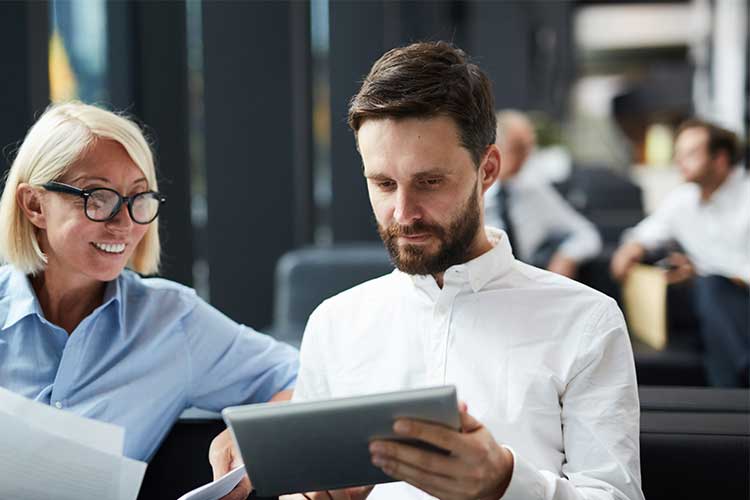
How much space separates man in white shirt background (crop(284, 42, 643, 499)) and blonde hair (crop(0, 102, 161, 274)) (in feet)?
1.75

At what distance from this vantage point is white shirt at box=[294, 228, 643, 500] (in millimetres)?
1466

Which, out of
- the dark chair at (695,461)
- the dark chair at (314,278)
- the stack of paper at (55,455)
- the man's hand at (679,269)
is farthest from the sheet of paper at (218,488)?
the man's hand at (679,269)

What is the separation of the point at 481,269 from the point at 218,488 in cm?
61

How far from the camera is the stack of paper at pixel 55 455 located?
1.53 meters

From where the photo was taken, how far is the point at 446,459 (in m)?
1.21

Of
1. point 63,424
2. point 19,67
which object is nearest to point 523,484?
point 63,424

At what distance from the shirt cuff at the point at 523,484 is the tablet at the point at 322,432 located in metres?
0.18

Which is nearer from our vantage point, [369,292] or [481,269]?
[481,269]

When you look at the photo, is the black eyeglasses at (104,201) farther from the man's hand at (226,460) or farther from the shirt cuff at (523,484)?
the shirt cuff at (523,484)

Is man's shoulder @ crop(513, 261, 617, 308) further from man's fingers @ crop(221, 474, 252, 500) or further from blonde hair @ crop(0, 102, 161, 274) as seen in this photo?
blonde hair @ crop(0, 102, 161, 274)

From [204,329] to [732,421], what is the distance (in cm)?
116

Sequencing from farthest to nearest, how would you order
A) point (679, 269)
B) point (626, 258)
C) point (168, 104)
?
point (626, 258) → point (679, 269) → point (168, 104)

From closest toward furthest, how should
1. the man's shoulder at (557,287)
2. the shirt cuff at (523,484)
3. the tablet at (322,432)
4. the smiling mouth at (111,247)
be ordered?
the tablet at (322,432)
the shirt cuff at (523,484)
the man's shoulder at (557,287)
the smiling mouth at (111,247)

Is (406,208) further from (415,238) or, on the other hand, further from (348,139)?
(348,139)
